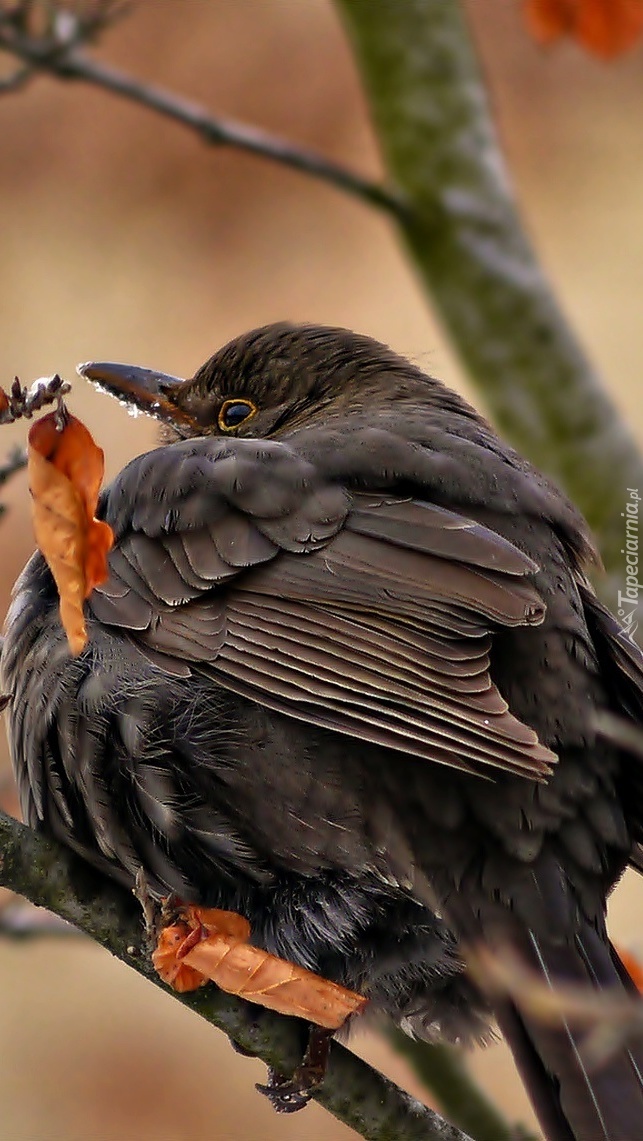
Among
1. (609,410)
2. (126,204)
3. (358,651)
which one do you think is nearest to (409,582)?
(358,651)

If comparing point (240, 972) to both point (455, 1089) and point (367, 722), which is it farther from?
point (455, 1089)

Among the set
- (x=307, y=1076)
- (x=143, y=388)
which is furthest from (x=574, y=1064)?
(x=143, y=388)

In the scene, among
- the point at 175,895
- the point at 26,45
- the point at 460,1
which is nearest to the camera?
the point at 175,895

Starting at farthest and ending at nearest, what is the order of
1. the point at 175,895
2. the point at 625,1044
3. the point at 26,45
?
the point at 26,45 → the point at 175,895 → the point at 625,1044

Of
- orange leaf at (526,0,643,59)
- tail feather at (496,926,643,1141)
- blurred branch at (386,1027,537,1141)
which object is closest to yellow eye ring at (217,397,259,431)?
orange leaf at (526,0,643,59)

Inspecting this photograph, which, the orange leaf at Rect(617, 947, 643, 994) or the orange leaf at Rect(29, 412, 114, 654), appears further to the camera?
the orange leaf at Rect(617, 947, 643, 994)

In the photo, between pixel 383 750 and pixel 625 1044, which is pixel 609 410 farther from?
pixel 625 1044

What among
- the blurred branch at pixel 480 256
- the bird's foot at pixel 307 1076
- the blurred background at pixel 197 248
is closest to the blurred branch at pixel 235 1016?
the bird's foot at pixel 307 1076

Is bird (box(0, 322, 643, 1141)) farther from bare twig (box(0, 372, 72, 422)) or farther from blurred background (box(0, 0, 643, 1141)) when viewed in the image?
blurred background (box(0, 0, 643, 1141))
